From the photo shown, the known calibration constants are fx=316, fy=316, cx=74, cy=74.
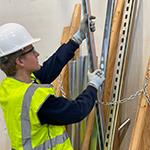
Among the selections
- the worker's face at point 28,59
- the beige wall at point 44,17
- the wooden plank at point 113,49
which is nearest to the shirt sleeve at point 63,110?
the worker's face at point 28,59

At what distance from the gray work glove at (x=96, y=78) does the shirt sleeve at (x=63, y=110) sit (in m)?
0.06

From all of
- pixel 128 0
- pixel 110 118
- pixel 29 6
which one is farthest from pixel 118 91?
pixel 29 6

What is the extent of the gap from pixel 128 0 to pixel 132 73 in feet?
1.20

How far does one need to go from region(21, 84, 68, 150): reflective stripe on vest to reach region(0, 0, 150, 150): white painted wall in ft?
1.53

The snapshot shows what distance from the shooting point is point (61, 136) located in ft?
4.34

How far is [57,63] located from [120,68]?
0.96 ft

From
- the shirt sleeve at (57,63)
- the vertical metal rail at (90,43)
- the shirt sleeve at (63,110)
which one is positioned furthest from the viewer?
the shirt sleeve at (57,63)

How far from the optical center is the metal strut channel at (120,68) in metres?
1.39

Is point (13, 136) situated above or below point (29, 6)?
below

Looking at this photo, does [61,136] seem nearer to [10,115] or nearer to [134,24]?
[10,115]

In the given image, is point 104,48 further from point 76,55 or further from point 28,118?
point 28,118

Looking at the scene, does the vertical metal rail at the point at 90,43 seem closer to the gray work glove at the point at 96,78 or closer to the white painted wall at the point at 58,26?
the gray work glove at the point at 96,78

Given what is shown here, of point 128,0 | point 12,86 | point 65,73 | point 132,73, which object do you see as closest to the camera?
point 12,86

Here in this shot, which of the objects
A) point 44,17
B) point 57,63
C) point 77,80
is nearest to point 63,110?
point 57,63
